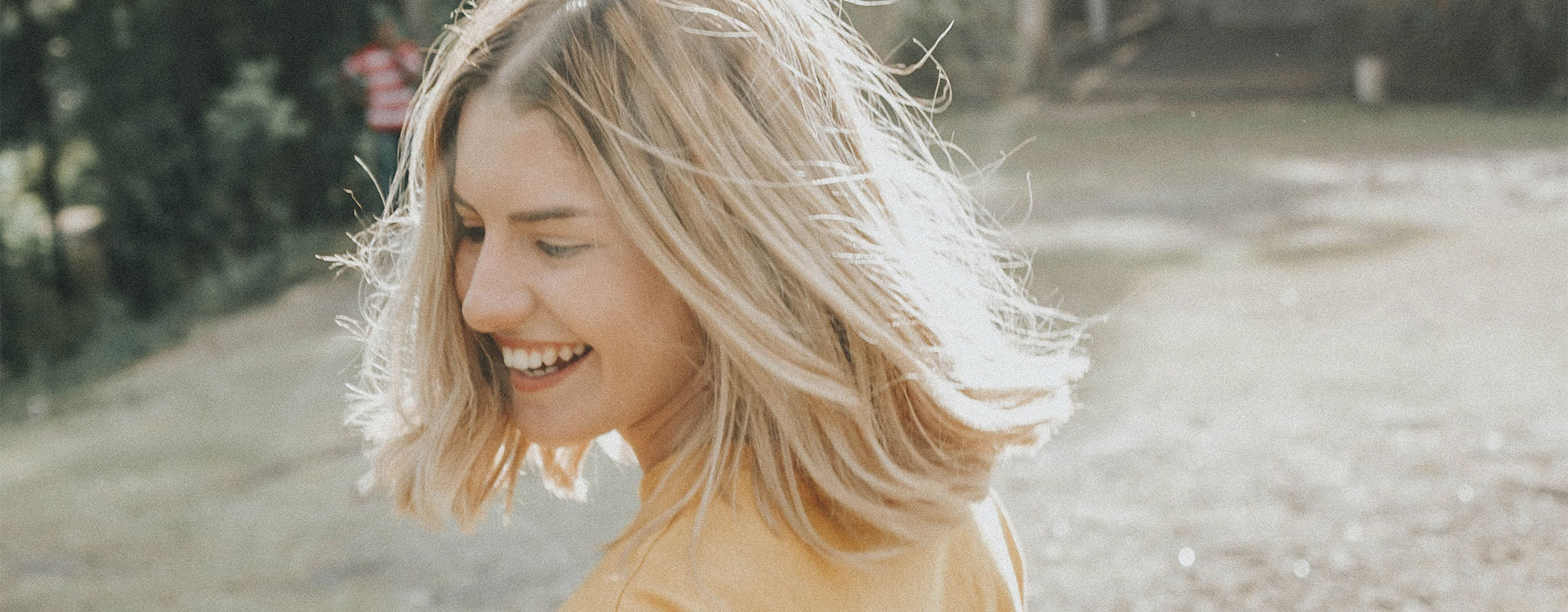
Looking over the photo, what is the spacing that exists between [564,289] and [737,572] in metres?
0.30

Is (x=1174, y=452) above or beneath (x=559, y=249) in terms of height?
beneath

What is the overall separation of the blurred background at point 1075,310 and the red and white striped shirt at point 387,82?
3.02 ft

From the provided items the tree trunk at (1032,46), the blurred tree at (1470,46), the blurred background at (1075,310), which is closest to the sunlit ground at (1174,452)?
the blurred background at (1075,310)

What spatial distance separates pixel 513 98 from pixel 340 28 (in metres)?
10.4

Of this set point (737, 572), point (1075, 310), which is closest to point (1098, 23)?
point (1075, 310)

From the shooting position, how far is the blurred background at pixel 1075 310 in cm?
395

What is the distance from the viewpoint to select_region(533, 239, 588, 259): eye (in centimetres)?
125

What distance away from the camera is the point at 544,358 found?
4.36 feet

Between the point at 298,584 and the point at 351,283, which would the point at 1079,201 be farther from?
the point at 298,584

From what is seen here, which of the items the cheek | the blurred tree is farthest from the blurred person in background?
the blurred tree

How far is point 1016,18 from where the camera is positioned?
48.9ft

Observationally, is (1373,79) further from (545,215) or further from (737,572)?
(737,572)

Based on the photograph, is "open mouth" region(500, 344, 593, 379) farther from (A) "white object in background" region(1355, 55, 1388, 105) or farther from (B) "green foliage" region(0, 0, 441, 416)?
(A) "white object in background" region(1355, 55, 1388, 105)

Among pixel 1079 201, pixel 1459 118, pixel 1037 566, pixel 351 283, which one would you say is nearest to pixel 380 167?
pixel 351 283
